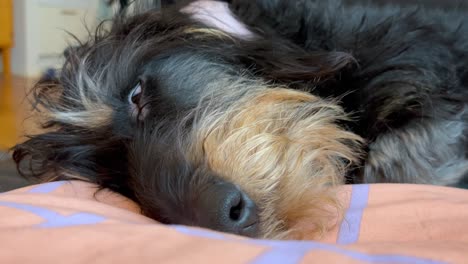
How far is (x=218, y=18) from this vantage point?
5.28ft

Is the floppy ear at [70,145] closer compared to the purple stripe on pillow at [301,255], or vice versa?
the purple stripe on pillow at [301,255]

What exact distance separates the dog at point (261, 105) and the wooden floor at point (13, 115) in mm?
142

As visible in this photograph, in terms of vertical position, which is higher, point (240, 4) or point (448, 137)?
point (240, 4)

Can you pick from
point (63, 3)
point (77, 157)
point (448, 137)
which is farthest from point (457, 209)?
point (63, 3)

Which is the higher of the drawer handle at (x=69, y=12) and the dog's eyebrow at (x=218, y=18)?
the dog's eyebrow at (x=218, y=18)

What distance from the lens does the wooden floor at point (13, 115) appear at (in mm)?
1760

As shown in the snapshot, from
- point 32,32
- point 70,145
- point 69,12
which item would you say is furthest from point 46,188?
point 69,12

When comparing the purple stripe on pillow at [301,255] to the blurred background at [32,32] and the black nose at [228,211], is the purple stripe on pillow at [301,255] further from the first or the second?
the blurred background at [32,32]

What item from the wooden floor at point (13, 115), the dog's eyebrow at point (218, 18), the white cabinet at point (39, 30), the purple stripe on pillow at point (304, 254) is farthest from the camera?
the white cabinet at point (39, 30)

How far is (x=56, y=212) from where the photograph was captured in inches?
34.9

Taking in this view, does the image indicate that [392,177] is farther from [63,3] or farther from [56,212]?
[63,3]

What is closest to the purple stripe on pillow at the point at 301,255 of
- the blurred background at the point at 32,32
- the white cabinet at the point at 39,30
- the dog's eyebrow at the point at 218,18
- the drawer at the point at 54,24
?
the dog's eyebrow at the point at 218,18

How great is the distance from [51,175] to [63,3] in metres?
5.90

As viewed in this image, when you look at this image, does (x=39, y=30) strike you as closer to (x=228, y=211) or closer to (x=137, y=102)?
(x=137, y=102)
